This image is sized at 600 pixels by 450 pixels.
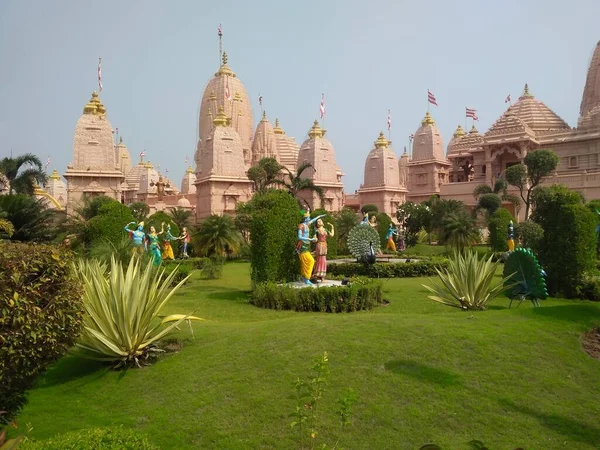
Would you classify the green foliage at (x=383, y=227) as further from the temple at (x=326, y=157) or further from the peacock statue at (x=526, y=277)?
the peacock statue at (x=526, y=277)

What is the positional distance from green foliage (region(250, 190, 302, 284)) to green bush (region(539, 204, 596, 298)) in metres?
6.51

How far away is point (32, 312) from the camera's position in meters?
4.35

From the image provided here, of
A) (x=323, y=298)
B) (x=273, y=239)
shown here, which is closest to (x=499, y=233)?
(x=273, y=239)

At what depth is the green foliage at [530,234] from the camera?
13000 millimetres

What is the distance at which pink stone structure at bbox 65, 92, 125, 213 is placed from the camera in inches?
1215

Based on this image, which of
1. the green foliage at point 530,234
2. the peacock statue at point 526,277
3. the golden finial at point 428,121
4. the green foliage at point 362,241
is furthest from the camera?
the golden finial at point 428,121

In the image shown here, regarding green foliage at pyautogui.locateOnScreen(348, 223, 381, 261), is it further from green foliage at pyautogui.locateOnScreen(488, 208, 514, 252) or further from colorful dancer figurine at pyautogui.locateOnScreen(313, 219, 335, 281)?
green foliage at pyautogui.locateOnScreen(488, 208, 514, 252)

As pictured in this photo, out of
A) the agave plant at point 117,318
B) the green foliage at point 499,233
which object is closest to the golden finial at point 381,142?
the green foliage at point 499,233

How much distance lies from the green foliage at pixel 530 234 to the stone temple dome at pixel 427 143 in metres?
27.5

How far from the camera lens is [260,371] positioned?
5.96 meters

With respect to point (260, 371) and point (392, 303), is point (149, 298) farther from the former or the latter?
point (392, 303)

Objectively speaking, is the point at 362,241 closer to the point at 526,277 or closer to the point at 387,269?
the point at 387,269

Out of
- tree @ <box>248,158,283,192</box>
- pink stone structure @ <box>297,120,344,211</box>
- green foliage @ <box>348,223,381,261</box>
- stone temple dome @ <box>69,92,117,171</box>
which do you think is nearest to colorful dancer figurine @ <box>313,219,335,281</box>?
green foliage @ <box>348,223,381,261</box>

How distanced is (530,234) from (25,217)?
17.0 meters
